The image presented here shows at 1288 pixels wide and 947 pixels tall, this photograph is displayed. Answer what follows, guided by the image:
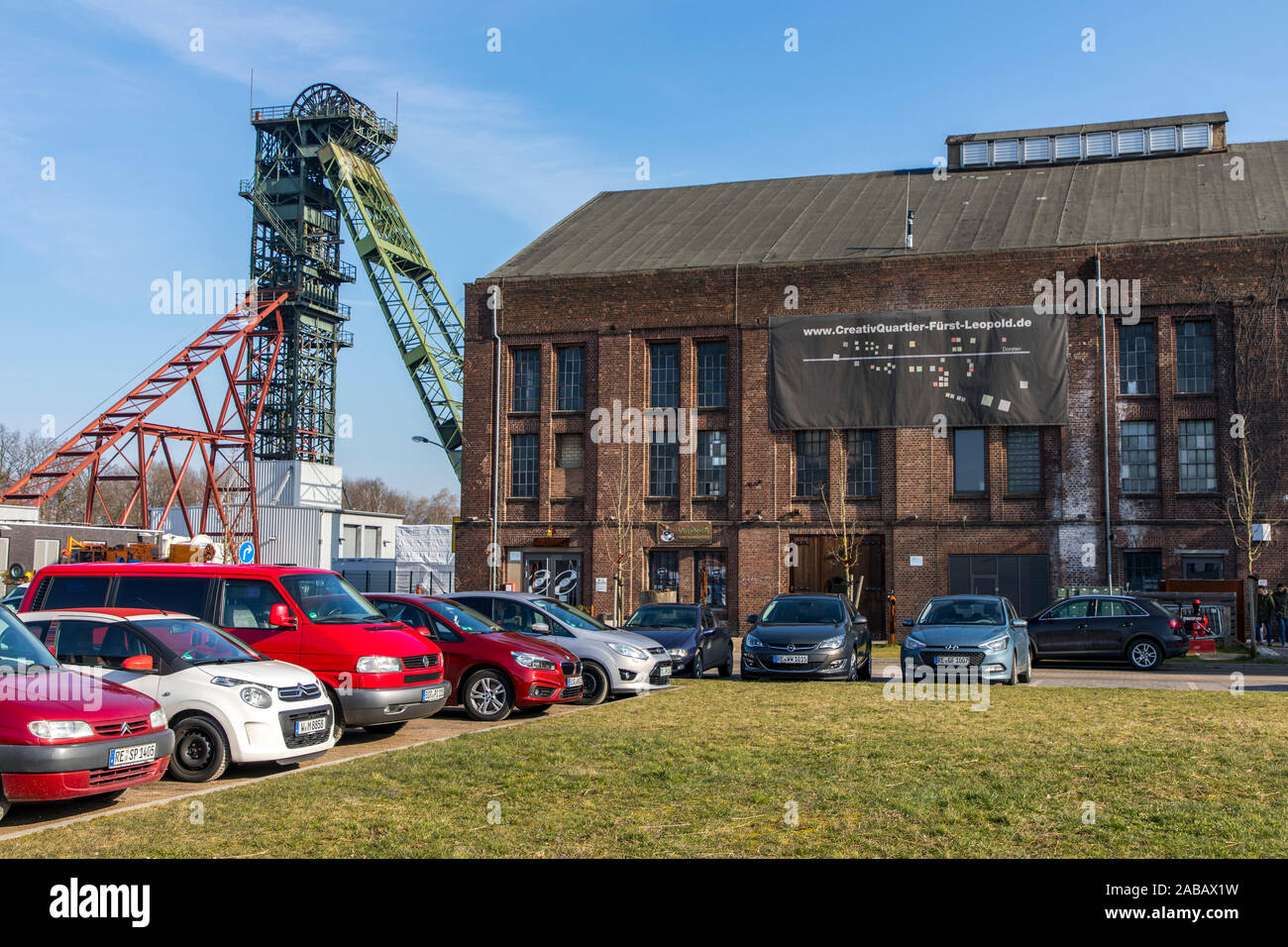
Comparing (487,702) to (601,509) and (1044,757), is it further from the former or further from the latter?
(601,509)

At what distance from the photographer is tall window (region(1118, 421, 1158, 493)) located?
34.0 meters

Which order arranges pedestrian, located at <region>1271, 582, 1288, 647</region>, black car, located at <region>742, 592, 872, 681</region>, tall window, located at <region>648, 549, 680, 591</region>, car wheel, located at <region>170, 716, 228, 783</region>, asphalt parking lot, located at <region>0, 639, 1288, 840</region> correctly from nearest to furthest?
asphalt parking lot, located at <region>0, 639, 1288, 840</region>
car wheel, located at <region>170, 716, 228, 783</region>
black car, located at <region>742, 592, 872, 681</region>
pedestrian, located at <region>1271, 582, 1288, 647</region>
tall window, located at <region>648, 549, 680, 591</region>

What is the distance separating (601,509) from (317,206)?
37.5 meters

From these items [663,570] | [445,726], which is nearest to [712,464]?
[663,570]

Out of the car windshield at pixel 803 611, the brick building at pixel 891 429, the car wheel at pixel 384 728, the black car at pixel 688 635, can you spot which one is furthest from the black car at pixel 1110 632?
the car wheel at pixel 384 728

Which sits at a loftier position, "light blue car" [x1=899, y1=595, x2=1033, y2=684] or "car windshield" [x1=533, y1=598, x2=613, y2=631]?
"car windshield" [x1=533, y1=598, x2=613, y2=631]

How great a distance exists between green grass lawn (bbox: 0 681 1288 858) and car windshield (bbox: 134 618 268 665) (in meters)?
1.69

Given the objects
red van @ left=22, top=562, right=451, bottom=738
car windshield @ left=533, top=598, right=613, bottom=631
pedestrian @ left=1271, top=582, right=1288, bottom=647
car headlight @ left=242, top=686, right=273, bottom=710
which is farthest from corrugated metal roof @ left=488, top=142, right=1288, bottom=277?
car headlight @ left=242, top=686, right=273, bottom=710

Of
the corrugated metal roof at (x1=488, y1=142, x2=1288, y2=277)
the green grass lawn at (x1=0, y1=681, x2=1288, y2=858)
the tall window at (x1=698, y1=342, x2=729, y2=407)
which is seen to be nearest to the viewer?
the green grass lawn at (x1=0, y1=681, x2=1288, y2=858)

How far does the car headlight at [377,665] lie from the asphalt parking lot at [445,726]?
2.59 feet

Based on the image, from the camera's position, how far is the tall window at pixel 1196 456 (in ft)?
110

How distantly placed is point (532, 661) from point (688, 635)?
23.1 ft

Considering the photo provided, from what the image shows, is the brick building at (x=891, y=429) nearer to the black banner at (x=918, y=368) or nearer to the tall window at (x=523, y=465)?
the tall window at (x=523, y=465)

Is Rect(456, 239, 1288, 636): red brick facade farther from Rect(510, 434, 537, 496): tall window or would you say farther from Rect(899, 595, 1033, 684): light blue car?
Rect(899, 595, 1033, 684): light blue car
